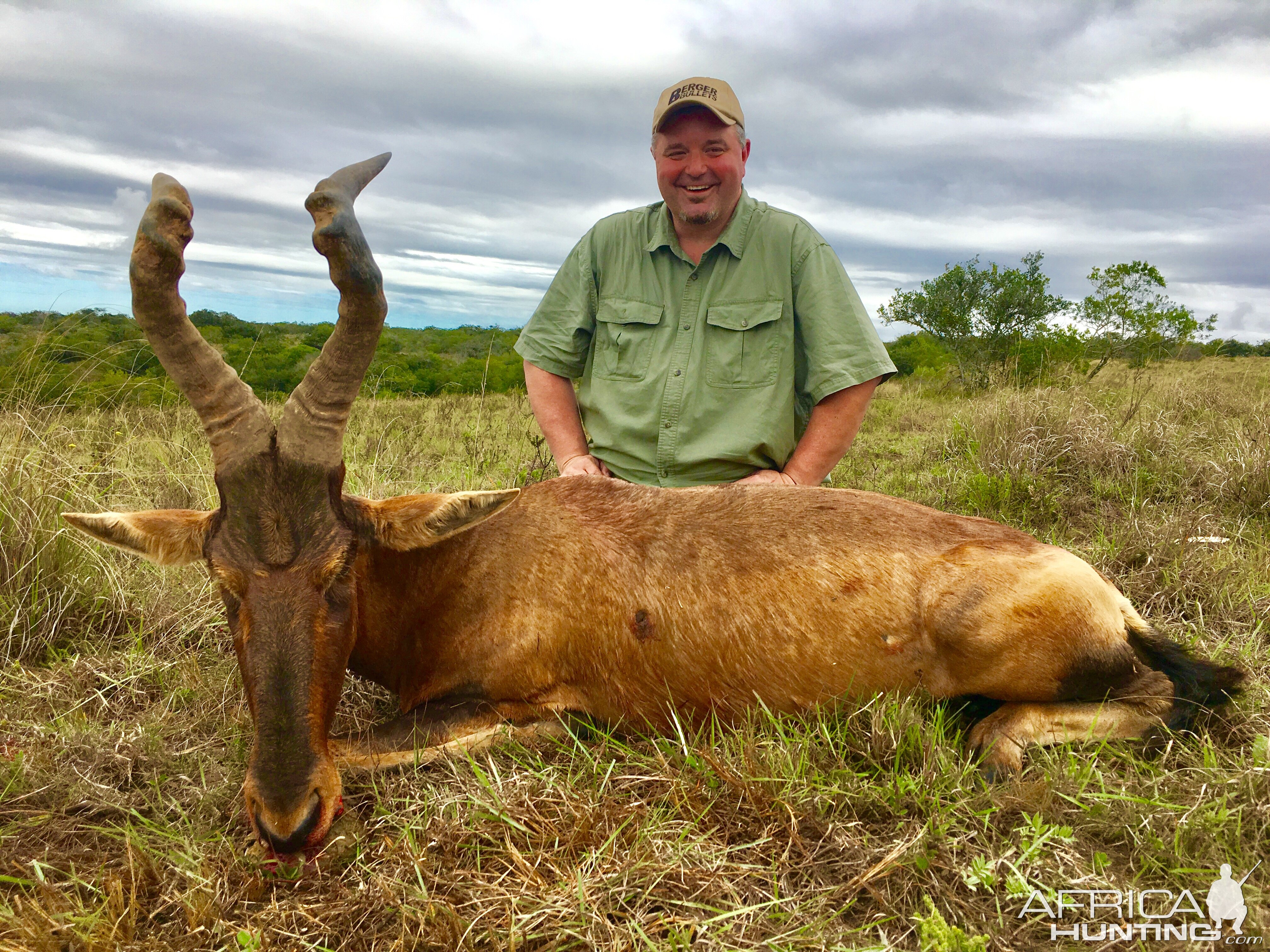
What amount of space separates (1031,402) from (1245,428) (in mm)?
2404

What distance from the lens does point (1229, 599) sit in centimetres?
483

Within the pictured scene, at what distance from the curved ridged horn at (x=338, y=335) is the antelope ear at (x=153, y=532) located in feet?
1.83

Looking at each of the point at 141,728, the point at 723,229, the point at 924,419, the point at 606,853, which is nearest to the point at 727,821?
the point at 606,853

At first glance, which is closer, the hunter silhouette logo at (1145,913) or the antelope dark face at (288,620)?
the hunter silhouette logo at (1145,913)

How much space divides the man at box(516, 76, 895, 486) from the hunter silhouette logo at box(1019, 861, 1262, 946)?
2995 millimetres

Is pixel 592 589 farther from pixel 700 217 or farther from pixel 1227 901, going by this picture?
pixel 700 217

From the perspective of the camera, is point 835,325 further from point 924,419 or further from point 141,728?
point 924,419

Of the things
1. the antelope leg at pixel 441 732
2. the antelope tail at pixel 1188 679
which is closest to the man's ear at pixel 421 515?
the antelope leg at pixel 441 732

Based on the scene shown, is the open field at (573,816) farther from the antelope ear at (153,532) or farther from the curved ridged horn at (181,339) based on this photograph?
the curved ridged horn at (181,339)

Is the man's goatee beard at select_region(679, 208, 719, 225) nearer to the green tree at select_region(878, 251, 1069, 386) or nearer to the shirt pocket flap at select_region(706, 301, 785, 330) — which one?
the shirt pocket flap at select_region(706, 301, 785, 330)

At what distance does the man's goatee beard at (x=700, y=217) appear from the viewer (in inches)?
217

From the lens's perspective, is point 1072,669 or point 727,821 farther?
point 1072,669

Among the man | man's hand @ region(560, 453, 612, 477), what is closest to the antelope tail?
the man

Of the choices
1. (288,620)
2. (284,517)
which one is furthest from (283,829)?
(284,517)
